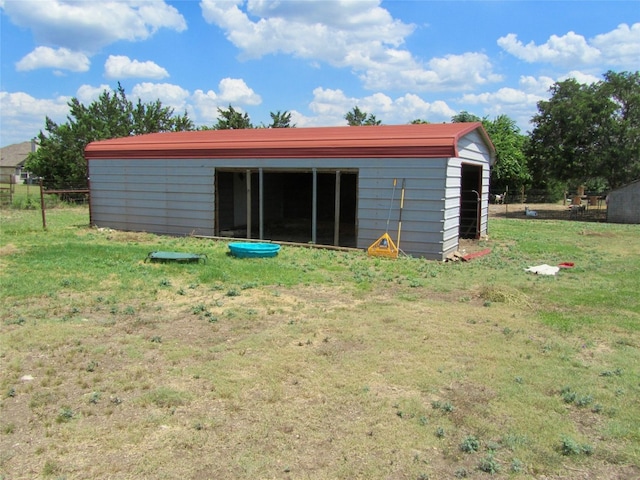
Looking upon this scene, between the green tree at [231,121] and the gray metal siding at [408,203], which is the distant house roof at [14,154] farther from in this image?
the gray metal siding at [408,203]

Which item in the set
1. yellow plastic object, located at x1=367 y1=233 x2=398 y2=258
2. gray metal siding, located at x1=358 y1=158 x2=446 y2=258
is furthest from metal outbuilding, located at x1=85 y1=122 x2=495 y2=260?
yellow plastic object, located at x1=367 y1=233 x2=398 y2=258

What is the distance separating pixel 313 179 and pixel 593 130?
19682 millimetres

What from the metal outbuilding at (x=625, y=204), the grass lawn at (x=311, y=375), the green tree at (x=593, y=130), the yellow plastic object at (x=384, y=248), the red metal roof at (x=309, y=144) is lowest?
the grass lawn at (x=311, y=375)

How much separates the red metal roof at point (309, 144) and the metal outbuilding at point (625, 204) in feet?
38.9

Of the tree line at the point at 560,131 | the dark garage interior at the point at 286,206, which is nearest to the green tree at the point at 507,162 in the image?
the tree line at the point at 560,131

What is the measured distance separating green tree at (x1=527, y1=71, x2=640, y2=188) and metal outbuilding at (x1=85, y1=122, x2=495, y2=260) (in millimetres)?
13540

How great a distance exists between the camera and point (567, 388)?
410 cm

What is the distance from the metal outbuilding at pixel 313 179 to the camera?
35.1 ft

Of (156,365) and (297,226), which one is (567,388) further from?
(297,226)

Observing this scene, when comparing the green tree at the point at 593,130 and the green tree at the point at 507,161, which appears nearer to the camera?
the green tree at the point at 593,130

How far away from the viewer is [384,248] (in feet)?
35.2

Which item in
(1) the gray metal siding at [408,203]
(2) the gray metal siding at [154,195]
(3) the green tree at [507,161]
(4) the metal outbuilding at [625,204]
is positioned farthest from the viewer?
(3) the green tree at [507,161]

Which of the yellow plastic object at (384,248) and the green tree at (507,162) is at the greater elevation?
the green tree at (507,162)

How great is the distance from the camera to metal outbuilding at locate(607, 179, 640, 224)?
22.1 metres
